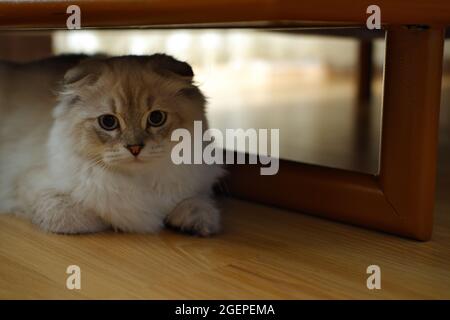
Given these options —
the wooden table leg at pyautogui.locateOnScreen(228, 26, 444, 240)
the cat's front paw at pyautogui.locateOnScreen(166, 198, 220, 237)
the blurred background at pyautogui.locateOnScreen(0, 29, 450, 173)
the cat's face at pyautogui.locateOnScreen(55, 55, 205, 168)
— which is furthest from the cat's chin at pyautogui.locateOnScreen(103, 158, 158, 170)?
the wooden table leg at pyautogui.locateOnScreen(228, 26, 444, 240)

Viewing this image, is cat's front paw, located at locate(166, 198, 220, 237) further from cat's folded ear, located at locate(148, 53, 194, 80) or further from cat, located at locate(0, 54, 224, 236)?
cat's folded ear, located at locate(148, 53, 194, 80)

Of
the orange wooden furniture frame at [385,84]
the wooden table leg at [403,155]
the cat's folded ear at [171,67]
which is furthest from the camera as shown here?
the cat's folded ear at [171,67]

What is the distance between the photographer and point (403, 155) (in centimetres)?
125

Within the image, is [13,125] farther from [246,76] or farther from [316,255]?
[246,76]

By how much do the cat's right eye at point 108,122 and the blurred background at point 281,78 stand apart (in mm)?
238

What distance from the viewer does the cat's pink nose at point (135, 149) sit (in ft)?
4.00

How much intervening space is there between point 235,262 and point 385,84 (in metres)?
0.49

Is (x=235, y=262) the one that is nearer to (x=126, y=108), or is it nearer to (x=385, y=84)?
(x=126, y=108)

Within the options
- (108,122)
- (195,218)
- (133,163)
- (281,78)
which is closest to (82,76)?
(108,122)

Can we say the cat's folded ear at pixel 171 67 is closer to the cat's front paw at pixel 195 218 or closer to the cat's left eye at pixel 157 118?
the cat's left eye at pixel 157 118

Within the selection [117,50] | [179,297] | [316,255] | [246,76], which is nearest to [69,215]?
[179,297]

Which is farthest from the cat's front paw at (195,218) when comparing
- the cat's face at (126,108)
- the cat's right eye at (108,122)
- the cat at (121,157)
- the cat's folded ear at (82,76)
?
the cat's folded ear at (82,76)

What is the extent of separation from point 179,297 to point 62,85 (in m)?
0.60

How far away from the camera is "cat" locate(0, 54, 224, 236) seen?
126 cm
